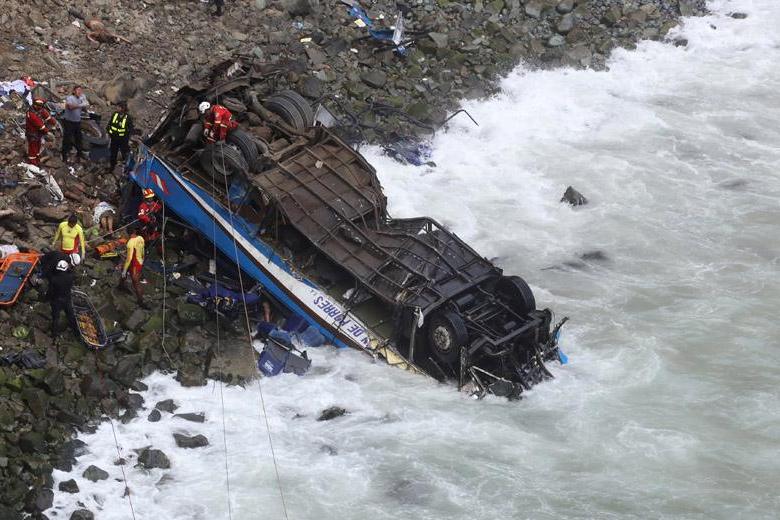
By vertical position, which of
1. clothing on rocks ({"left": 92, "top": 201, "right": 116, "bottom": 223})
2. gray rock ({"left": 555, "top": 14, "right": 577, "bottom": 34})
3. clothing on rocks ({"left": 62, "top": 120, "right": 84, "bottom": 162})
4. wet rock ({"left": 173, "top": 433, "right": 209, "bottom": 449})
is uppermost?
gray rock ({"left": 555, "top": 14, "right": 577, "bottom": 34})

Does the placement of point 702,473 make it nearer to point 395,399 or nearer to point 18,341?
point 395,399

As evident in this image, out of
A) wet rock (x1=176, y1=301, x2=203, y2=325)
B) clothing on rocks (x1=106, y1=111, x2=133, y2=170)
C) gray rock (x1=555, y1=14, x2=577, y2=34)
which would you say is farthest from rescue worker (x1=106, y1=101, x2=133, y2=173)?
gray rock (x1=555, y1=14, x2=577, y2=34)

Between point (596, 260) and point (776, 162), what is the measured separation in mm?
5470

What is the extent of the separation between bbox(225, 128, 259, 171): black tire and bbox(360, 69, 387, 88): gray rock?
5.53 metres

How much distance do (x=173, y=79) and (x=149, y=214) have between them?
16.1 feet

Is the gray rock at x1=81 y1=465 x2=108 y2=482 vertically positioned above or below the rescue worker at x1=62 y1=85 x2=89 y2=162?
below

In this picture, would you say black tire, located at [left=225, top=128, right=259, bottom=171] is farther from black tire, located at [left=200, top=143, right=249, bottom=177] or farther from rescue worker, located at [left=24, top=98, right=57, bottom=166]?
rescue worker, located at [left=24, top=98, right=57, bottom=166]

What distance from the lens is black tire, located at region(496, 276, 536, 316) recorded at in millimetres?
13078

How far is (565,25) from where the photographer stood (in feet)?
73.9

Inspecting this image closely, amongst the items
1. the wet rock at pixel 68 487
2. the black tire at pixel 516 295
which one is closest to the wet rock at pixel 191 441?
the wet rock at pixel 68 487

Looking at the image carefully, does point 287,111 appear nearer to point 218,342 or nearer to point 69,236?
point 218,342

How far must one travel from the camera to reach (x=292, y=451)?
37.9ft

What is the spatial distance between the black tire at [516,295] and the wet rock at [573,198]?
4411mm

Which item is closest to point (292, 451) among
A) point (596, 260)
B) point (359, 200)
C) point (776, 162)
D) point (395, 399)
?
point (395, 399)
